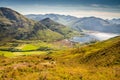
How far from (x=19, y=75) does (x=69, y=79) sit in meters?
→ 8.94

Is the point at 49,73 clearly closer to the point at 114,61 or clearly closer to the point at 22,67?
the point at 22,67

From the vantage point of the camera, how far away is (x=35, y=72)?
121 feet

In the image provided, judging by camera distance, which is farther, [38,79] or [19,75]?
[19,75]

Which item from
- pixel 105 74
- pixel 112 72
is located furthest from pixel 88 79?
pixel 112 72

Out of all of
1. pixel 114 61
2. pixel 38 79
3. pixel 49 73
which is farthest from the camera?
pixel 114 61

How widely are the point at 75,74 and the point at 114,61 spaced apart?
20.0 meters

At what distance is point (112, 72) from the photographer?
3806 centimetres

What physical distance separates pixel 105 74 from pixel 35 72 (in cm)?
1218

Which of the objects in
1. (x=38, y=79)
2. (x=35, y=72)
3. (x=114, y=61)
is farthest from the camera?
(x=114, y=61)

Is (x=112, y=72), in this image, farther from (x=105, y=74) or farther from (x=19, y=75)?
(x=19, y=75)

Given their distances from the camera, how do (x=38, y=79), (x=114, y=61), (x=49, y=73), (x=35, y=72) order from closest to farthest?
1. (x=38, y=79)
2. (x=49, y=73)
3. (x=35, y=72)
4. (x=114, y=61)

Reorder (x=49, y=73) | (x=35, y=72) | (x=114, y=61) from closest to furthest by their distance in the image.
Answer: (x=49, y=73)
(x=35, y=72)
(x=114, y=61)

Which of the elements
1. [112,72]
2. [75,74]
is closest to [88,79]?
[75,74]

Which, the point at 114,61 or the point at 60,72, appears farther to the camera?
the point at 114,61
